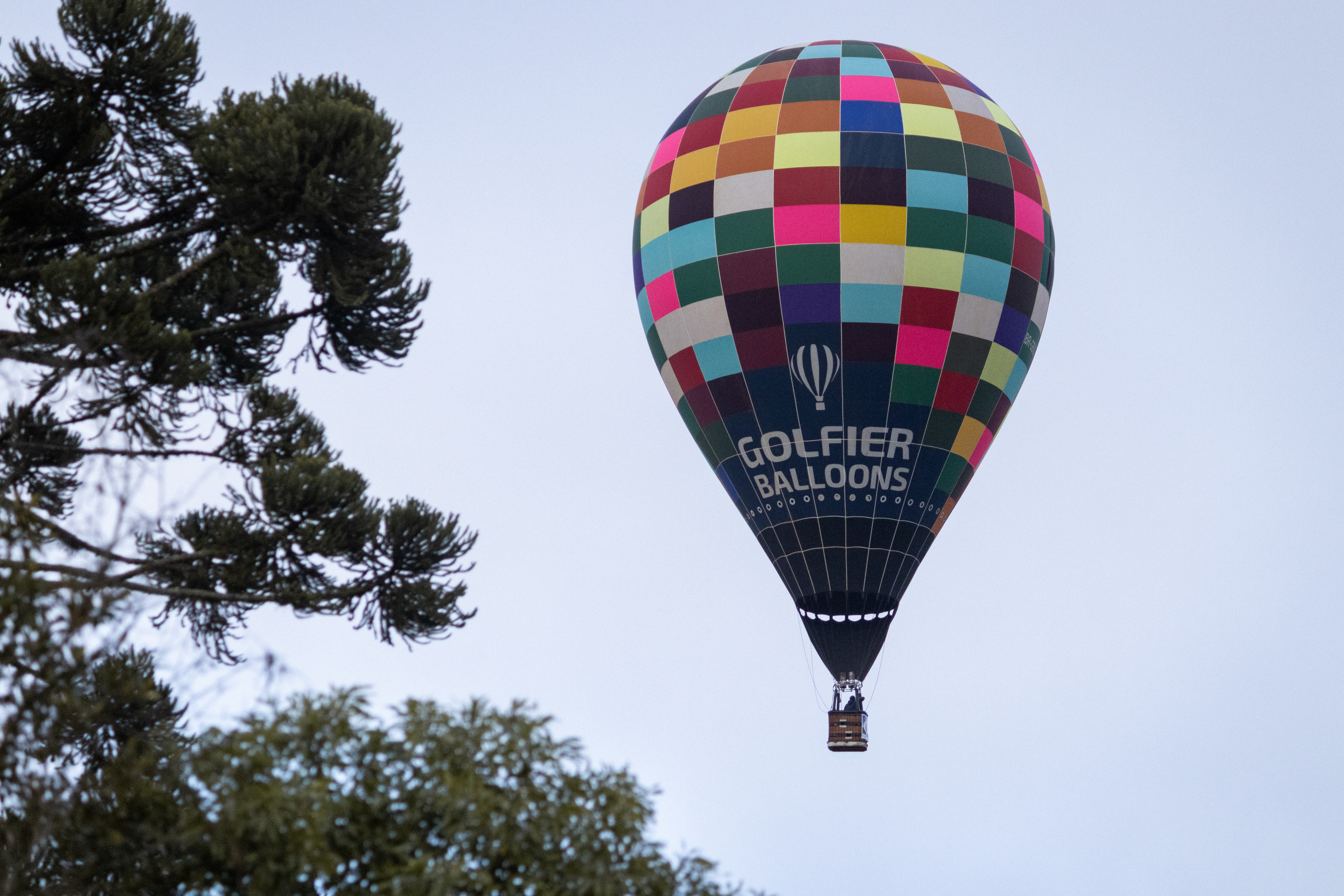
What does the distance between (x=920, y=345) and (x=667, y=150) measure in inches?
225

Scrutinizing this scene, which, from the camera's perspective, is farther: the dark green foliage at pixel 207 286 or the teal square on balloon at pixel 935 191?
the teal square on balloon at pixel 935 191

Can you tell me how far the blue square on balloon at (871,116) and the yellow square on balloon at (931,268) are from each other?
2085mm

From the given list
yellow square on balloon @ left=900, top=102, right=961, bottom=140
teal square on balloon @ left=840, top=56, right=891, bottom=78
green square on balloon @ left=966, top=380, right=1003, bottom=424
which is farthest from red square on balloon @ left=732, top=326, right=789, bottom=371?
teal square on balloon @ left=840, top=56, right=891, bottom=78

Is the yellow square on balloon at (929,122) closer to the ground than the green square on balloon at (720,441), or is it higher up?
higher up

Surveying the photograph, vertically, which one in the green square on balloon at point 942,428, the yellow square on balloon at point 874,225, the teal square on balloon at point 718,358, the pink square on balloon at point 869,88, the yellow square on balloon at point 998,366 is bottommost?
the green square on balloon at point 942,428

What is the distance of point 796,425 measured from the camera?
26953 millimetres

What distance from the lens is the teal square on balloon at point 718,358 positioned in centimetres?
2738

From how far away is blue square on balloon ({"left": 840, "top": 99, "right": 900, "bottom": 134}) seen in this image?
27.7 metres

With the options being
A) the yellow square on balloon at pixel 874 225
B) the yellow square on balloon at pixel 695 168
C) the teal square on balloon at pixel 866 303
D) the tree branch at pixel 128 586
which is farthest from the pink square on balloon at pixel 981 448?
the tree branch at pixel 128 586

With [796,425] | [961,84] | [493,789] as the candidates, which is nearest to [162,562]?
[493,789]

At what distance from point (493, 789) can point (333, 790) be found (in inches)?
44.6

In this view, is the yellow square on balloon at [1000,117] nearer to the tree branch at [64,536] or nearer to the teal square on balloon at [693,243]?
the teal square on balloon at [693,243]

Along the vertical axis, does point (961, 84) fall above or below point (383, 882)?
above

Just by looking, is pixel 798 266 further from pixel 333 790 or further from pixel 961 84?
pixel 333 790
